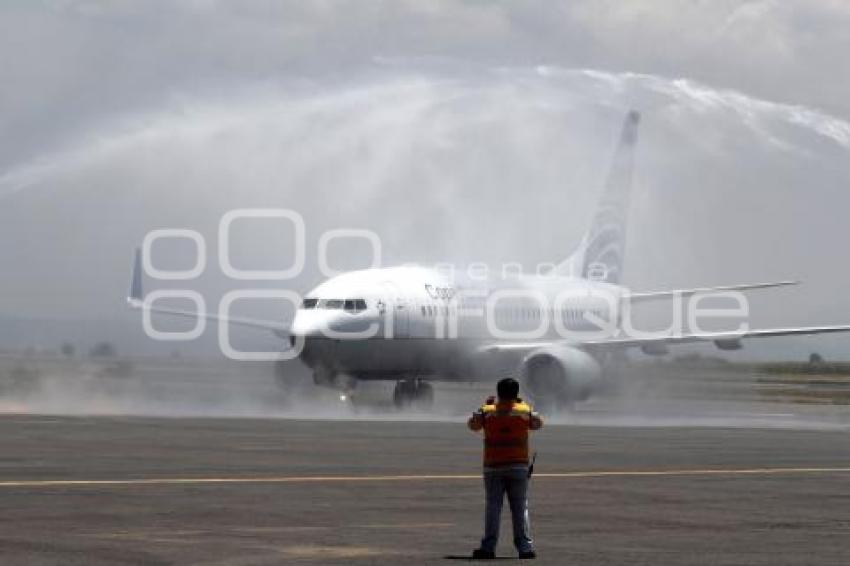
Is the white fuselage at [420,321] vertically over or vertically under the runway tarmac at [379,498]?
over

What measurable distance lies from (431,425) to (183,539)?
→ 30.7 metres

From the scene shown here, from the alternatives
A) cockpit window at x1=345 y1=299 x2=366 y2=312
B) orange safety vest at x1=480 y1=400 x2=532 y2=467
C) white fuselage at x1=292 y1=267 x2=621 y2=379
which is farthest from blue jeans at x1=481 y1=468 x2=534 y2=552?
cockpit window at x1=345 y1=299 x2=366 y2=312

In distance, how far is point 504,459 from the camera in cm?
2117

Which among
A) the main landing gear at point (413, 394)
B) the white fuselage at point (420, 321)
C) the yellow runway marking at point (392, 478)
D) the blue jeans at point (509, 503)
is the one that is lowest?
the blue jeans at point (509, 503)

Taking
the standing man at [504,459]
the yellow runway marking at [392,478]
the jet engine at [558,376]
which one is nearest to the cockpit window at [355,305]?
the jet engine at [558,376]

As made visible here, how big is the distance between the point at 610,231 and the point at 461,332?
16346 millimetres

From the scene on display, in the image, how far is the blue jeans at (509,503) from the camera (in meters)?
20.6

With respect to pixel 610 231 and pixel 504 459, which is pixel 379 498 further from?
pixel 610 231

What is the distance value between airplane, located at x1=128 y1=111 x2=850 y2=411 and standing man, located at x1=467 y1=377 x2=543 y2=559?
128 ft

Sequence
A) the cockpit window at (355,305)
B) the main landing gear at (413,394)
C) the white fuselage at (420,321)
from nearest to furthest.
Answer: the white fuselage at (420,321), the cockpit window at (355,305), the main landing gear at (413,394)

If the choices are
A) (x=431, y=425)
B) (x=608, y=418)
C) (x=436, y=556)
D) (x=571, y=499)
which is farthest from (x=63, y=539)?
(x=608, y=418)

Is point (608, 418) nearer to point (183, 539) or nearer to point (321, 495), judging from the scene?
point (321, 495)

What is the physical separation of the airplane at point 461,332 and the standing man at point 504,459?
3899cm

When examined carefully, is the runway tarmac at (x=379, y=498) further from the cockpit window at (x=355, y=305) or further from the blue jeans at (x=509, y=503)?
the cockpit window at (x=355, y=305)
